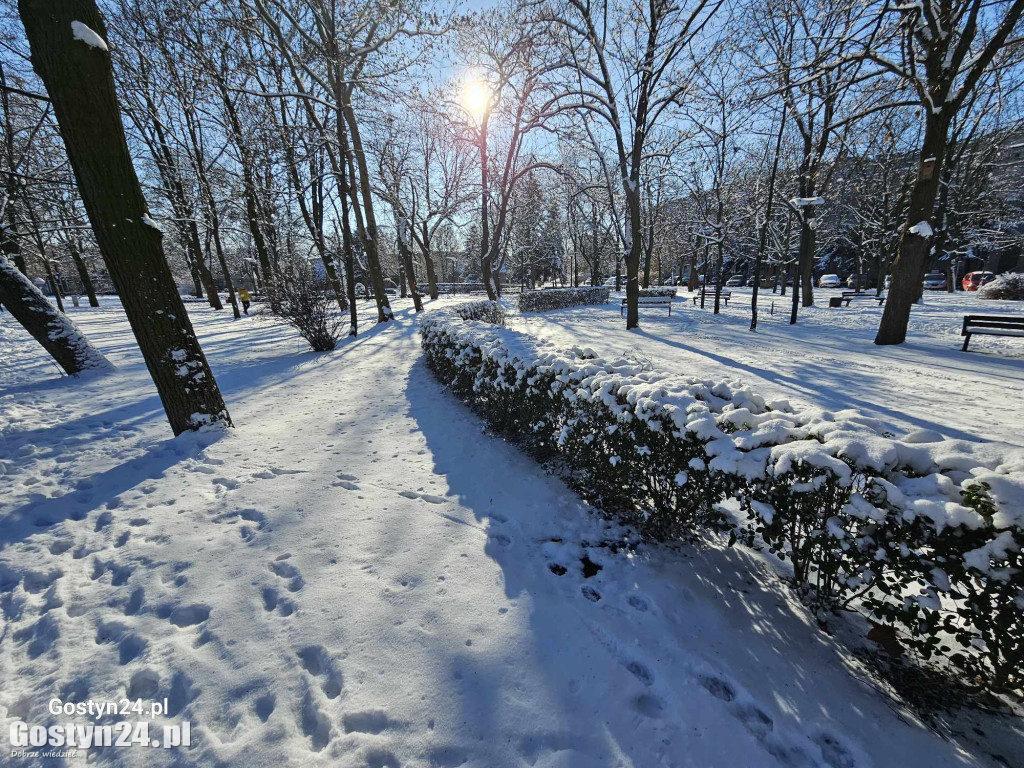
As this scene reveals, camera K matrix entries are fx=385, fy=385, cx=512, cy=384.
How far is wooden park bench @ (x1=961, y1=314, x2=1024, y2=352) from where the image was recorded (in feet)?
27.2

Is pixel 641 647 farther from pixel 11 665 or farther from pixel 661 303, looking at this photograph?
pixel 661 303

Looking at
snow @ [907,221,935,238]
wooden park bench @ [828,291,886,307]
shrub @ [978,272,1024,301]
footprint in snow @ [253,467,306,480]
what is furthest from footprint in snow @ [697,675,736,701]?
shrub @ [978,272,1024,301]

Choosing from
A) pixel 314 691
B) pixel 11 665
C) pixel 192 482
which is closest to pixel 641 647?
pixel 314 691

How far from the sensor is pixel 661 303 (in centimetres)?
2039

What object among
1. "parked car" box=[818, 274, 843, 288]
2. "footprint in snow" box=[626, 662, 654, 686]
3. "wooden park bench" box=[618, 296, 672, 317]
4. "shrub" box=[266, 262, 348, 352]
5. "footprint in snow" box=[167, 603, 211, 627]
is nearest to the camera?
"footprint in snow" box=[626, 662, 654, 686]

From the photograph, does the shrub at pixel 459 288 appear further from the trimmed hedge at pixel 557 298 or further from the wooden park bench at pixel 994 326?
the wooden park bench at pixel 994 326

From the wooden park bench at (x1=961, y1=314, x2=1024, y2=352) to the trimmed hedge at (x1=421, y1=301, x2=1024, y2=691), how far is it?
10193 millimetres

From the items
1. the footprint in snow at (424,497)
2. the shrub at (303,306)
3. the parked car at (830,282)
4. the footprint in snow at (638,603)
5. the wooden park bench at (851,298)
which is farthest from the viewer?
the parked car at (830,282)

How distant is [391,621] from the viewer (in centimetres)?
213

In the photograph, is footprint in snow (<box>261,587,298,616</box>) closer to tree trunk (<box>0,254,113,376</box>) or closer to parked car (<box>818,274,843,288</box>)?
tree trunk (<box>0,254,113,376</box>)

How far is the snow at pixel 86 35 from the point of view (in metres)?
3.21

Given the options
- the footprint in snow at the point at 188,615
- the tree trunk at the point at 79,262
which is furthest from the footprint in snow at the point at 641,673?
the tree trunk at the point at 79,262

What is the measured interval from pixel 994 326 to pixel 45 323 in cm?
1922

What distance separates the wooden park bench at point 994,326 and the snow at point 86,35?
1510 cm
